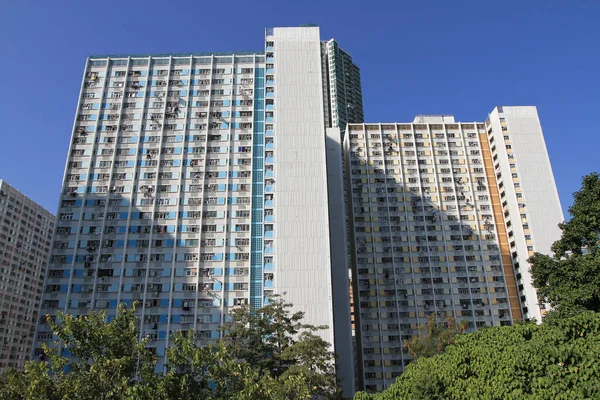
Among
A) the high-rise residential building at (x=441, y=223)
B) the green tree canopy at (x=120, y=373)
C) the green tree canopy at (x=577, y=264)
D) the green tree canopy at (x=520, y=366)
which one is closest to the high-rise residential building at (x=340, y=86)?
the high-rise residential building at (x=441, y=223)

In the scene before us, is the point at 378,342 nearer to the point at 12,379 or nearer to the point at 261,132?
the point at 261,132

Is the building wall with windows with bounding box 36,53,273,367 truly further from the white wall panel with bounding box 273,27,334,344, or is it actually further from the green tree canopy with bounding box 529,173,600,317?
the green tree canopy with bounding box 529,173,600,317

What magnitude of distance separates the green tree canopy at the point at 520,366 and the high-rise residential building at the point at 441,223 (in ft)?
164

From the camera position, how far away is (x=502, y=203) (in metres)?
73.2

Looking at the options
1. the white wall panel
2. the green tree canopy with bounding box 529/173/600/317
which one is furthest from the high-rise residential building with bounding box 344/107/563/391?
the green tree canopy with bounding box 529/173/600/317

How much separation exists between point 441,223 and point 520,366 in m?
60.8

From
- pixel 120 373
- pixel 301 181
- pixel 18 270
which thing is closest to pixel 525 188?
pixel 301 181

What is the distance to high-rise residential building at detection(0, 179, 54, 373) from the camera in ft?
274

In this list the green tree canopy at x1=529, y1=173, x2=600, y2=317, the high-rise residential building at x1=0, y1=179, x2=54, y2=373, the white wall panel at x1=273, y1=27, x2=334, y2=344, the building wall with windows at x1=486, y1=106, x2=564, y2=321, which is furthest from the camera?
the high-rise residential building at x1=0, y1=179, x2=54, y2=373

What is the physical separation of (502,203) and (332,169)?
94.0 feet

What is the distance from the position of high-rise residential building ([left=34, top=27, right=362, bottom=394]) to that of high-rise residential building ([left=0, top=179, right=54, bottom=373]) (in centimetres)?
3960

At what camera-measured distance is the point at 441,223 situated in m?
72.9

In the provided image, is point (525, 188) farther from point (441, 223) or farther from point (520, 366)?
point (520, 366)

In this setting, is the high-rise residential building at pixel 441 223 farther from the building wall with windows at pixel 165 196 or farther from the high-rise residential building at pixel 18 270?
the high-rise residential building at pixel 18 270
